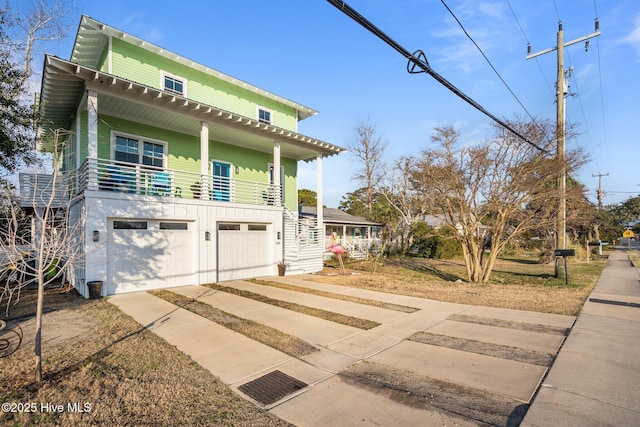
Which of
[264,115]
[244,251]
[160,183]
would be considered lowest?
[244,251]

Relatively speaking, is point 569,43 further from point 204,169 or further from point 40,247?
point 40,247

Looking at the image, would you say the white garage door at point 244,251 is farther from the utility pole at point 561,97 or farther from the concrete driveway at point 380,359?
the utility pole at point 561,97

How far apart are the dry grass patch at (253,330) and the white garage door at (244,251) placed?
Result: 354 cm

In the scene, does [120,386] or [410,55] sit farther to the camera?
[410,55]

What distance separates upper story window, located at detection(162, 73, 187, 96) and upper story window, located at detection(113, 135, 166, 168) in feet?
7.67

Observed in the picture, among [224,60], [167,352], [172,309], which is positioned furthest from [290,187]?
[167,352]

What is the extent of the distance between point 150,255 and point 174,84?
24.6ft

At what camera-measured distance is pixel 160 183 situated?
10844 mm

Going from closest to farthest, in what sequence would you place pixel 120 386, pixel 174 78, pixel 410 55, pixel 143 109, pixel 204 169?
pixel 120 386
pixel 410 55
pixel 143 109
pixel 204 169
pixel 174 78

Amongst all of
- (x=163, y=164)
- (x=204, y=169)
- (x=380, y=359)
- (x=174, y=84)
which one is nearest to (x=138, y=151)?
(x=163, y=164)

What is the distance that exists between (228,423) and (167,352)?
89.0 inches

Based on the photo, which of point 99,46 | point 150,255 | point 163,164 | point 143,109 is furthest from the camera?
point 163,164

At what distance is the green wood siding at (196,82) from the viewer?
39.4 ft

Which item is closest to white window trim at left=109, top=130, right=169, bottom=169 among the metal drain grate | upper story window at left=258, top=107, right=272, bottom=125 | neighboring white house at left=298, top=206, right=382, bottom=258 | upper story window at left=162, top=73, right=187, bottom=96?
upper story window at left=162, top=73, right=187, bottom=96
